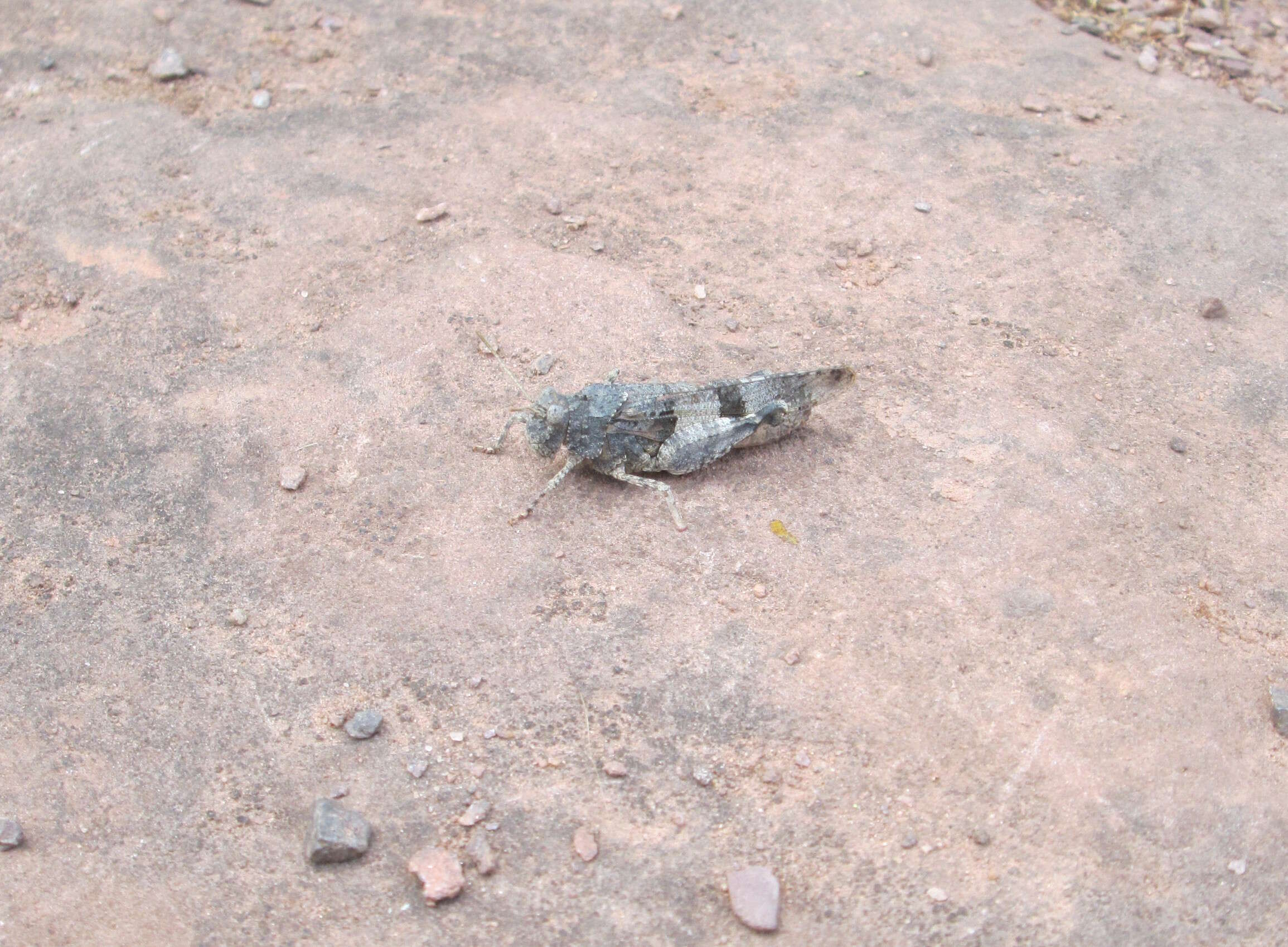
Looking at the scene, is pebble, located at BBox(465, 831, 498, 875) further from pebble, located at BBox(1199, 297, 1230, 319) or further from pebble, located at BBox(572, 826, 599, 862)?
pebble, located at BBox(1199, 297, 1230, 319)

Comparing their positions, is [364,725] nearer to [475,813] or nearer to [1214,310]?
[475,813]

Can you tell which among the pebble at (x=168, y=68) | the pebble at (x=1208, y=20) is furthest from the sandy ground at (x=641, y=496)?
the pebble at (x=1208, y=20)

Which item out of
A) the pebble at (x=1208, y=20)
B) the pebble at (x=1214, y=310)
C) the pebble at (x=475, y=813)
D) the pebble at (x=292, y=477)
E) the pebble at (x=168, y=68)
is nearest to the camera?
the pebble at (x=475, y=813)

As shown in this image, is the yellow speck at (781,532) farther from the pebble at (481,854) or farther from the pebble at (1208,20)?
the pebble at (1208,20)

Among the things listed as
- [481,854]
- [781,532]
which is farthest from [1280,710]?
[481,854]

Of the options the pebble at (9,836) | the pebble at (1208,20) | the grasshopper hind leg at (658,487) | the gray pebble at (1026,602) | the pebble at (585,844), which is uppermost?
the pebble at (1208,20)

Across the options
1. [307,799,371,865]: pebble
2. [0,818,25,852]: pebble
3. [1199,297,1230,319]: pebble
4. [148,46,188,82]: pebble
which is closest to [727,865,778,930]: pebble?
[307,799,371,865]: pebble

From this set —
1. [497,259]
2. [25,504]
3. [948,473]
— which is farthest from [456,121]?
[948,473]
